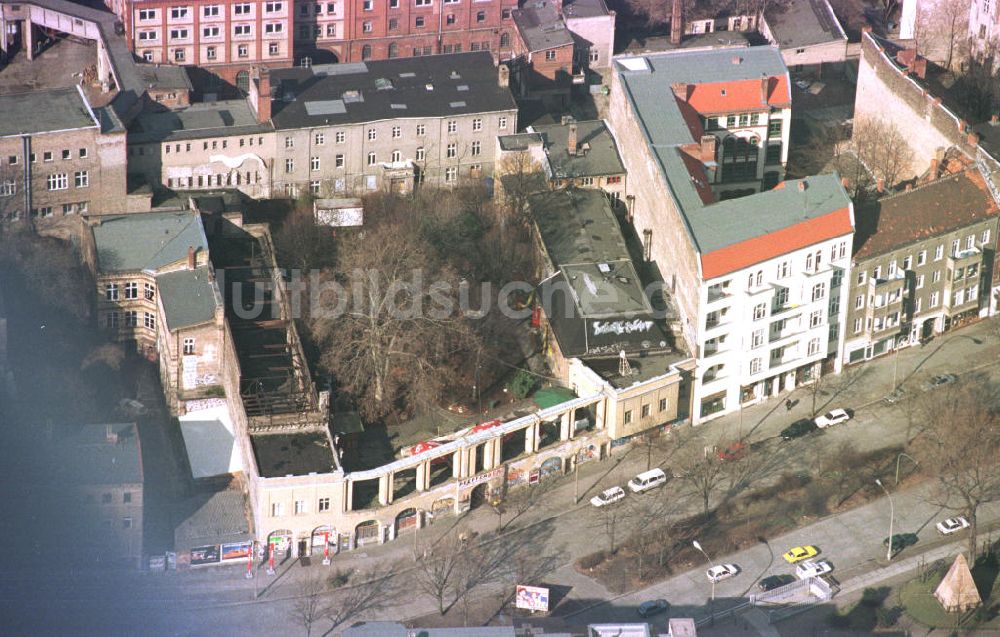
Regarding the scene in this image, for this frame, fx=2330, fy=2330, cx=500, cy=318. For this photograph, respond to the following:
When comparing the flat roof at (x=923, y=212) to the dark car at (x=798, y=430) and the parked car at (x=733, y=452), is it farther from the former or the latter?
the parked car at (x=733, y=452)

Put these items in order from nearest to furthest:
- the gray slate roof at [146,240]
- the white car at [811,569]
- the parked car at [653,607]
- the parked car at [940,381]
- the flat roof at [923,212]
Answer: the parked car at [653,607]
the white car at [811,569]
the parked car at [940,381]
the flat roof at [923,212]
the gray slate roof at [146,240]

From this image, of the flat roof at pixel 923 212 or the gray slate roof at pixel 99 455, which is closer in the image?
the gray slate roof at pixel 99 455

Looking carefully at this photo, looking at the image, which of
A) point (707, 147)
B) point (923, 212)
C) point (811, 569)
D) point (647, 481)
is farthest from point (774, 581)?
point (707, 147)

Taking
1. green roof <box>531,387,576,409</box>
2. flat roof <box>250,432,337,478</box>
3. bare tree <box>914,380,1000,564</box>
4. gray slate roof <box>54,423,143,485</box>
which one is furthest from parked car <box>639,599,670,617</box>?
gray slate roof <box>54,423,143,485</box>

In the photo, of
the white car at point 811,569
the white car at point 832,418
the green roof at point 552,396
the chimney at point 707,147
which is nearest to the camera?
the white car at point 811,569

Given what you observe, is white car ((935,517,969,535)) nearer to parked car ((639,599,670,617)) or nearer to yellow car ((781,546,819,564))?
yellow car ((781,546,819,564))

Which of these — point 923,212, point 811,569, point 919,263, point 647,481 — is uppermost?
point 923,212

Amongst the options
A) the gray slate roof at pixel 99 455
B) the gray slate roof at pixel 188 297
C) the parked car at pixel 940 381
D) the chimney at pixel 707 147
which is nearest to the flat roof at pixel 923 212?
the parked car at pixel 940 381

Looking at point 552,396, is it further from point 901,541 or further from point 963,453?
point 963,453
